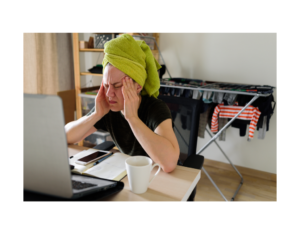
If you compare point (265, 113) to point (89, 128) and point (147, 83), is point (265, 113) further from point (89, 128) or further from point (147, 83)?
point (89, 128)

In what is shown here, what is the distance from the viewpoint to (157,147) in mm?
920

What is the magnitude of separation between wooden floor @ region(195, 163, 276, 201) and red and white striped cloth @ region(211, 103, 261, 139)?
617 millimetres

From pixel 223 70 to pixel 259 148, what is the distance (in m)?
0.93

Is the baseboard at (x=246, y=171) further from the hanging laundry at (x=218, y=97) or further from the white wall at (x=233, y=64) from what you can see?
the hanging laundry at (x=218, y=97)

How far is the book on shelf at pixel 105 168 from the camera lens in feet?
2.81

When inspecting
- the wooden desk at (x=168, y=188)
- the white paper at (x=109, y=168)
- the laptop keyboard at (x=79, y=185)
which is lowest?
the wooden desk at (x=168, y=188)

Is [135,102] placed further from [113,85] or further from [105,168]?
[105,168]

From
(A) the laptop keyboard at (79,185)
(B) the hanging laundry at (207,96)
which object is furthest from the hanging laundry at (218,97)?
(A) the laptop keyboard at (79,185)

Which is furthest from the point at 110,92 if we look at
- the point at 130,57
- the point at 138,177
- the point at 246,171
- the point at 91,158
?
the point at 246,171

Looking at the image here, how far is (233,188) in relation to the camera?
2348mm

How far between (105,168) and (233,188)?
183cm

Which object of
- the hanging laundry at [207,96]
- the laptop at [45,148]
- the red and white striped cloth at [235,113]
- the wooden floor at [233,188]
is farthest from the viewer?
the wooden floor at [233,188]

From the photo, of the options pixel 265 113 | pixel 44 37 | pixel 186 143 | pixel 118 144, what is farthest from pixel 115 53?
pixel 44 37

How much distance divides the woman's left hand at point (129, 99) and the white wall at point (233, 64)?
1.77 meters
